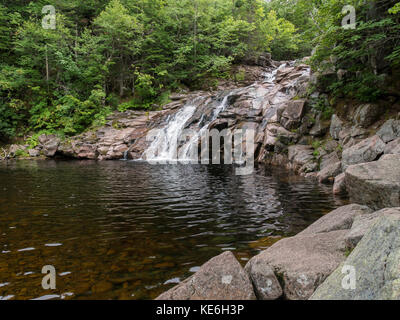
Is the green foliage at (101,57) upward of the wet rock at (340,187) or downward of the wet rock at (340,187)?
upward

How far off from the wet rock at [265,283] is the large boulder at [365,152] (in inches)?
330

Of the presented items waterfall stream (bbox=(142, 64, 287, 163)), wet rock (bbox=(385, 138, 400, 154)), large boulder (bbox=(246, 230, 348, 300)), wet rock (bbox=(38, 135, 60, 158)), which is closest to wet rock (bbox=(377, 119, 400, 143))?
wet rock (bbox=(385, 138, 400, 154))

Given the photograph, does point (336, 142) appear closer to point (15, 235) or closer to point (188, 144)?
point (188, 144)

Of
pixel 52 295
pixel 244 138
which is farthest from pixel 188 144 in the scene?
pixel 52 295

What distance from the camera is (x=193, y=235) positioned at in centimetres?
581

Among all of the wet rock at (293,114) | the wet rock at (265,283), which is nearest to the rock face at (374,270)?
the wet rock at (265,283)

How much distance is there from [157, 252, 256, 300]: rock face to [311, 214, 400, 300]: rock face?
2.73 ft

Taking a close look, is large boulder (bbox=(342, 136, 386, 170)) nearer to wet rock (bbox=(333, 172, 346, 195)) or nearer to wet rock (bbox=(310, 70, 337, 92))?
wet rock (bbox=(333, 172, 346, 195))

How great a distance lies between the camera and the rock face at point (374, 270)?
8.00 ft

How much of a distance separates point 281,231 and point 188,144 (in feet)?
51.7

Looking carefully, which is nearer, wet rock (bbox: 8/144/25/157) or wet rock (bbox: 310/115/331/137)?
wet rock (bbox: 310/115/331/137)

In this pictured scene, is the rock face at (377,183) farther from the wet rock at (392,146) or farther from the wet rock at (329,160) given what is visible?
the wet rock at (329,160)

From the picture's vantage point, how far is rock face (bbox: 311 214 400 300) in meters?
2.44

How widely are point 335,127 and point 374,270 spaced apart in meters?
12.9
